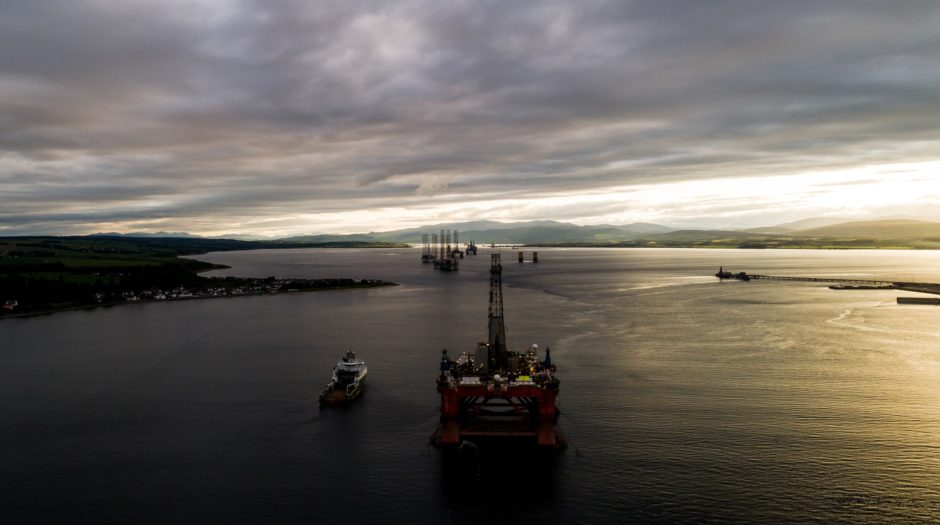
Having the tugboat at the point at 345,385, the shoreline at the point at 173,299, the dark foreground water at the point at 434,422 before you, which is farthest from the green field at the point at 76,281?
the tugboat at the point at 345,385

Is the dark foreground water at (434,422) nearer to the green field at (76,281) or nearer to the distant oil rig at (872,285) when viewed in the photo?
the green field at (76,281)

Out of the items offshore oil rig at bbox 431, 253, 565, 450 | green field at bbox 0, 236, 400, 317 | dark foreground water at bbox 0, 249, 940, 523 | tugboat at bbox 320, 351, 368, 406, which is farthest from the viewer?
green field at bbox 0, 236, 400, 317

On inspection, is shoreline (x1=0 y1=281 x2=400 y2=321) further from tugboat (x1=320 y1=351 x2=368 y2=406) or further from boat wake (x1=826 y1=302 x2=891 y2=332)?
boat wake (x1=826 y1=302 x2=891 y2=332)

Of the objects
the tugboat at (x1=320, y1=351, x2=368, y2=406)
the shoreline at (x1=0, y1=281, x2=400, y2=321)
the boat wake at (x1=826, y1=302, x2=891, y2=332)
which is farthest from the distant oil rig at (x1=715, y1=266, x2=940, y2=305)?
the tugboat at (x1=320, y1=351, x2=368, y2=406)

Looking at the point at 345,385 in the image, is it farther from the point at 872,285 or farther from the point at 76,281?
the point at 872,285

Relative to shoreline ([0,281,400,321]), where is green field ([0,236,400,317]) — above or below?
above

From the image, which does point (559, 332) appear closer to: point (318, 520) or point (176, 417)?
point (176, 417)
